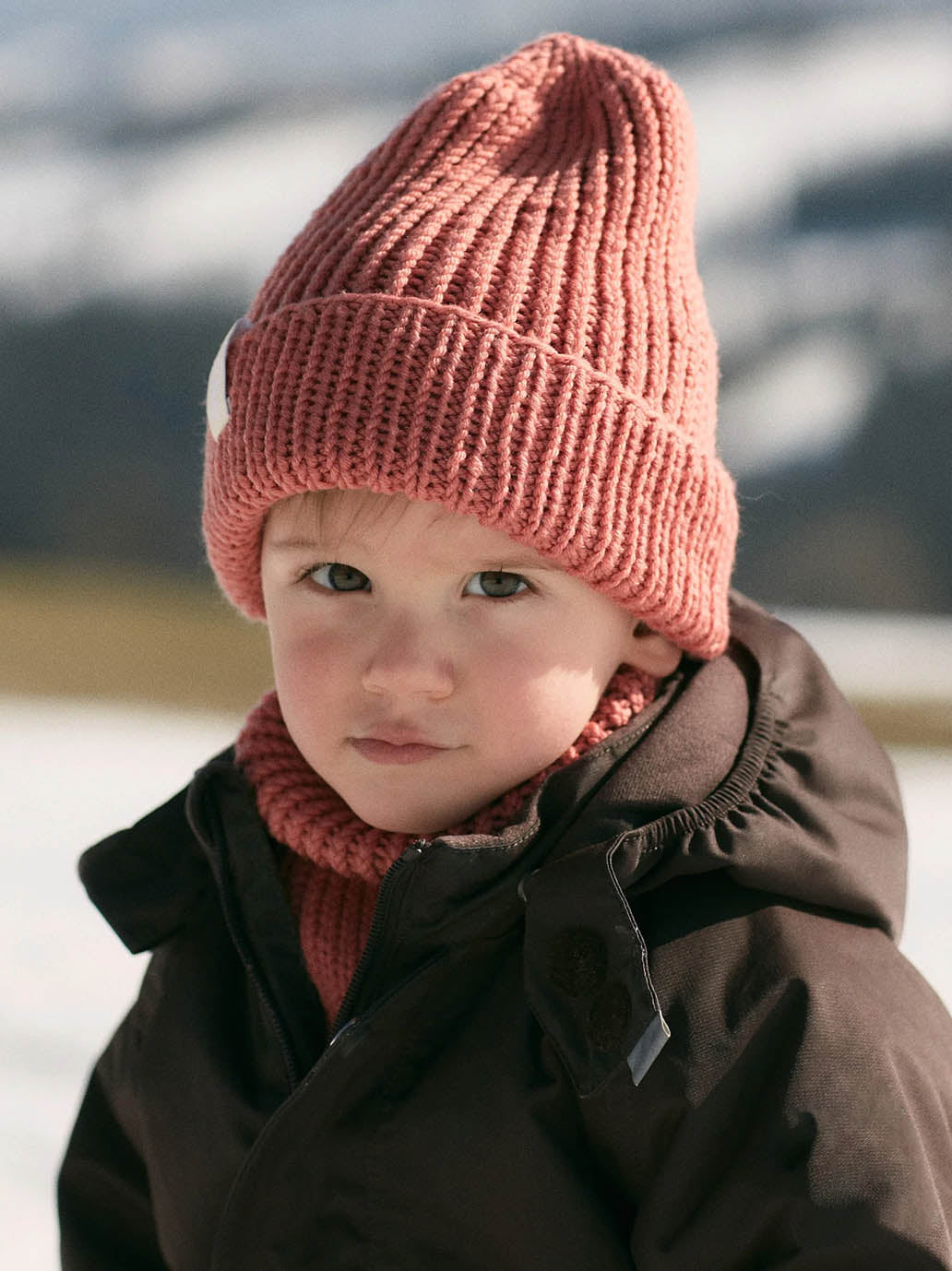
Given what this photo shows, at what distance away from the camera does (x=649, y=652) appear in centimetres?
110

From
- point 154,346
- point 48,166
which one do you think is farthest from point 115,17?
point 154,346

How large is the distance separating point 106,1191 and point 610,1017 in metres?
0.53

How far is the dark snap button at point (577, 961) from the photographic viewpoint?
92 centimetres

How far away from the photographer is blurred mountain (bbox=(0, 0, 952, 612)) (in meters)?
4.01

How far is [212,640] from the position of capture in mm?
4059

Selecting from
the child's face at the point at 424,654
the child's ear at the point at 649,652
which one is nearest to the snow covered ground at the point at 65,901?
the child's face at the point at 424,654

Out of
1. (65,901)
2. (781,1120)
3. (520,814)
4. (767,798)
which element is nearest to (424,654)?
(520,814)

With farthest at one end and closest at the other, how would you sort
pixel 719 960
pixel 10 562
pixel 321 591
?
pixel 10 562, pixel 321 591, pixel 719 960

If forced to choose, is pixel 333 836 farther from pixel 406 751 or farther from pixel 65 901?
pixel 65 901

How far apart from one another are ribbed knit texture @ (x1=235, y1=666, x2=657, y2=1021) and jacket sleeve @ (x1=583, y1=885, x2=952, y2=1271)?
175 millimetres

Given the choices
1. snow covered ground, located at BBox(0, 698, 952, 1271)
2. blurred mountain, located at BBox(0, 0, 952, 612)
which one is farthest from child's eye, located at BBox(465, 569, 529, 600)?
blurred mountain, located at BBox(0, 0, 952, 612)

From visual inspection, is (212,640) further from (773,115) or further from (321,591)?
(321,591)

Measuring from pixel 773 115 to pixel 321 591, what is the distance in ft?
11.4

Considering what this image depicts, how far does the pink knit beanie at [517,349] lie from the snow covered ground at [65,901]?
0.82m
